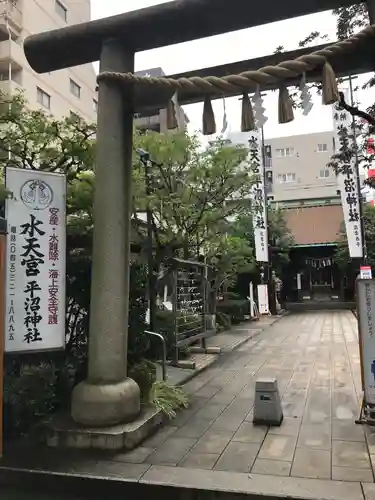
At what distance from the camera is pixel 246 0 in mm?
5754

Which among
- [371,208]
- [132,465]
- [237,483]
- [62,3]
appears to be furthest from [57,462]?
[62,3]

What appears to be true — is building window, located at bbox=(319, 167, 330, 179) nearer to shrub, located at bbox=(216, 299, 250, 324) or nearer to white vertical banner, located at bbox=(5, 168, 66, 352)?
shrub, located at bbox=(216, 299, 250, 324)

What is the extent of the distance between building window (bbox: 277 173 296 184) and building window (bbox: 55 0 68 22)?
2869 cm

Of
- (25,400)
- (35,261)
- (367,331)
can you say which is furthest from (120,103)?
(367,331)

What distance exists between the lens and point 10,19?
2588 cm

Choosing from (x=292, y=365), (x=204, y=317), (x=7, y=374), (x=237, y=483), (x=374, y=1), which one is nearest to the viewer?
(x=237, y=483)

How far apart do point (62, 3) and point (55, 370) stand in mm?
31827

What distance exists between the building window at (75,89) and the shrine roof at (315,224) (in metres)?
17.2

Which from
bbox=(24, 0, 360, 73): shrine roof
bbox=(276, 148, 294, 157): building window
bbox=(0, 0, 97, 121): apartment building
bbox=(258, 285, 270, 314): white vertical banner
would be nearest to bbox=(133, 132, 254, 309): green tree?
bbox=(24, 0, 360, 73): shrine roof

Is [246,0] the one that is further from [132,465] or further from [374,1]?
[132,465]

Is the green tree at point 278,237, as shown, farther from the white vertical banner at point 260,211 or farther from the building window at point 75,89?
the building window at point 75,89

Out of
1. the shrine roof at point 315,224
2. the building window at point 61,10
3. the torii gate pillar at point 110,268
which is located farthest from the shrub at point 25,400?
the building window at point 61,10

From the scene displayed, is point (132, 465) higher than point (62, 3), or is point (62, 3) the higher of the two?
point (62, 3)

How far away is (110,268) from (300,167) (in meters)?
47.6
